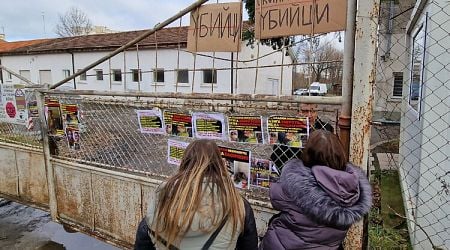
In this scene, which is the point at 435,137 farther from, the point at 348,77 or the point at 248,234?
the point at 248,234

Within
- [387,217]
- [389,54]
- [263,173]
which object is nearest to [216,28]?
[263,173]

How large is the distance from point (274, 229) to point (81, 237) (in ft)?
11.7

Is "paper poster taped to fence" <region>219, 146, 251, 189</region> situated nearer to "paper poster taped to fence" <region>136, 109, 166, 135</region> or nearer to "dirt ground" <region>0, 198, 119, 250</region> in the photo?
"paper poster taped to fence" <region>136, 109, 166, 135</region>

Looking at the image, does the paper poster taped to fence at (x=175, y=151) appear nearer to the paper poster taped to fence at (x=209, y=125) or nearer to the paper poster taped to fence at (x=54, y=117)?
the paper poster taped to fence at (x=209, y=125)

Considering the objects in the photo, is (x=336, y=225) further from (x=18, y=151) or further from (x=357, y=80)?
(x=18, y=151)

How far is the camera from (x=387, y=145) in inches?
356

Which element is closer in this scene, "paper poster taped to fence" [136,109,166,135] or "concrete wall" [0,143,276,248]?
"paper poster taped to fence" [136,109,166,135]

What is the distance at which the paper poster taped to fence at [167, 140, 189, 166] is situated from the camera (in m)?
2.89

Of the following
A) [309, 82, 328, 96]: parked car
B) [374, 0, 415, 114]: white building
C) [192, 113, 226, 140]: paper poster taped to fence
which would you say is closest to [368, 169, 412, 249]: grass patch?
[374, 0, 415, 114]: white building

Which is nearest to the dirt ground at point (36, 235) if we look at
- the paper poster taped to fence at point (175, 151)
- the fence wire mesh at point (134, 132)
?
the fence wire mesh at point (134, 132)

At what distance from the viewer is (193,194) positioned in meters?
1.62

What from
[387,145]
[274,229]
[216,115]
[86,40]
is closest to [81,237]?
[216,115]

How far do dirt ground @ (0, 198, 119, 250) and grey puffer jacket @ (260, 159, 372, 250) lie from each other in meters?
3.01

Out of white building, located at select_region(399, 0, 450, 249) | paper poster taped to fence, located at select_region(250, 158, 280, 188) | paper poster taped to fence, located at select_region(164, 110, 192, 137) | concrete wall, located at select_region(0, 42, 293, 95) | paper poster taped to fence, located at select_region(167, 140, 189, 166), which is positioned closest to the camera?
paper poster taped to fence, located at select_region(250, 158, 280, 188)
